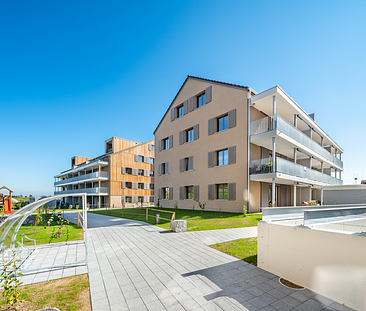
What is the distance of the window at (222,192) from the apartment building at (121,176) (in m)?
17.5

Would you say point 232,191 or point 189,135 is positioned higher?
point 189,135

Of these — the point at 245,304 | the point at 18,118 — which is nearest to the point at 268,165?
the point at 245,304

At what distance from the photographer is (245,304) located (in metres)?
3.21

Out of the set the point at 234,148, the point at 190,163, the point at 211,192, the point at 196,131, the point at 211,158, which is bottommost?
the point at 211,192

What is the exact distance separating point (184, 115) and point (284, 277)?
20248mm

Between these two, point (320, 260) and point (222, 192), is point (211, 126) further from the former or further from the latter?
point (320, 260)

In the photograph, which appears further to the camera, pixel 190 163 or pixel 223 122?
pixel 190 163

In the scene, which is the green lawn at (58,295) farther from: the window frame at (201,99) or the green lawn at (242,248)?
the window frame at (201,99)

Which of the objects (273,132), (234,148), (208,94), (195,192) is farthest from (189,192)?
(273,132)

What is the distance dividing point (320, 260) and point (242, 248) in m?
3.14

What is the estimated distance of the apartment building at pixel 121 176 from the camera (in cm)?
3278

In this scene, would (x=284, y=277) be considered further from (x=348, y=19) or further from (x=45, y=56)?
(x=45, y=56)

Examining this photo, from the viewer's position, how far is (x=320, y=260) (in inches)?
136

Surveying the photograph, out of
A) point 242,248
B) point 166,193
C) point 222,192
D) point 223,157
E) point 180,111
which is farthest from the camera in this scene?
point 166,193
